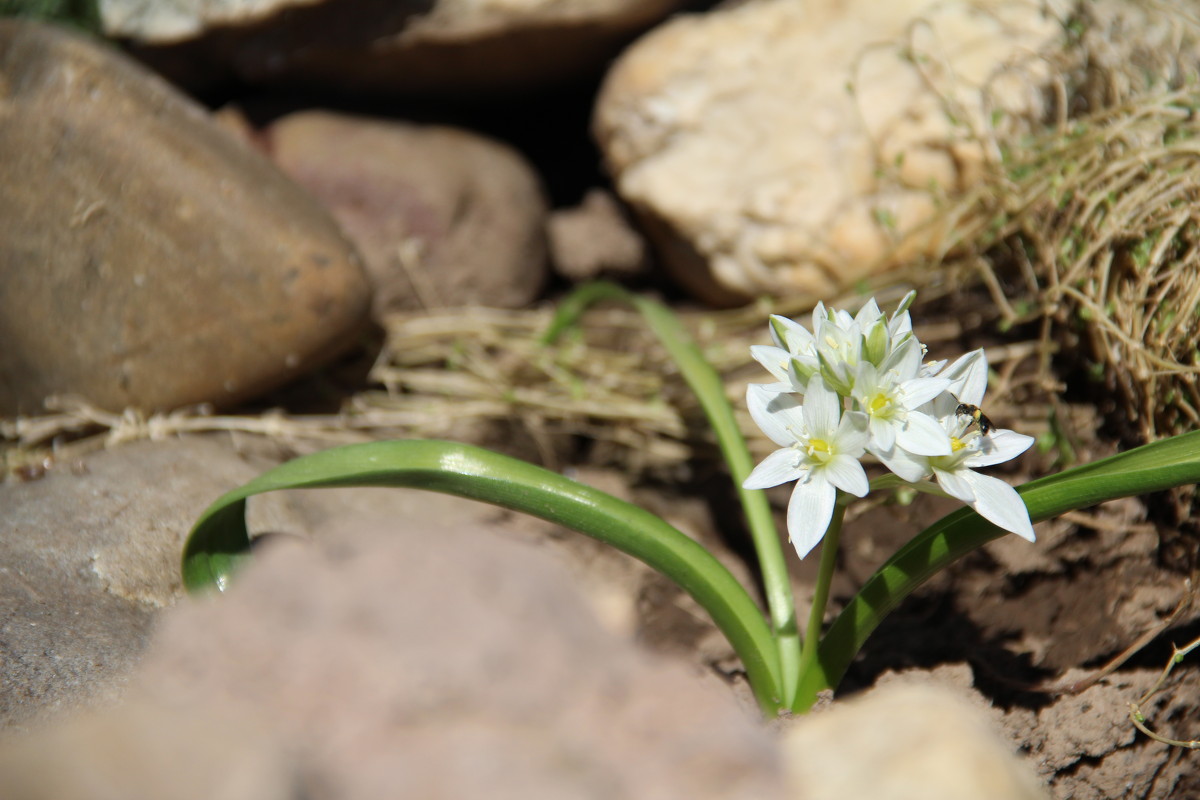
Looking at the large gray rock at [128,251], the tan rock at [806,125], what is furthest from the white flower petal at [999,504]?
the large gray rock at [128,251]

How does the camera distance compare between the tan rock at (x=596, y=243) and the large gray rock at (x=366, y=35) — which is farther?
the tan rock at (x=596, y=243)

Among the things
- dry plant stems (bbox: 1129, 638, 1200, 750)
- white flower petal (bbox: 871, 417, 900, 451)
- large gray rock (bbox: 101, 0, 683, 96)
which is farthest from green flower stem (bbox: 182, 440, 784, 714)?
large gray rock (bbox: 101, 0, 683, 96)

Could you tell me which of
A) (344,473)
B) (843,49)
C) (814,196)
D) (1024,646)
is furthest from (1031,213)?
(344,473)

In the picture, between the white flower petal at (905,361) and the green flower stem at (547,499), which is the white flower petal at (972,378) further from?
the green flower stem at (547,499)

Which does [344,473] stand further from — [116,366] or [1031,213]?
[1031,213]

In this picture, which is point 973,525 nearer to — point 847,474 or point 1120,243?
point 847,474

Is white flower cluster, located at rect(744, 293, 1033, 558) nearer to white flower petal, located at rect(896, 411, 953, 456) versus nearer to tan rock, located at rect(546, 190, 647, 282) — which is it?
white flower petal, located at rect(896, 411, 953, 456)
